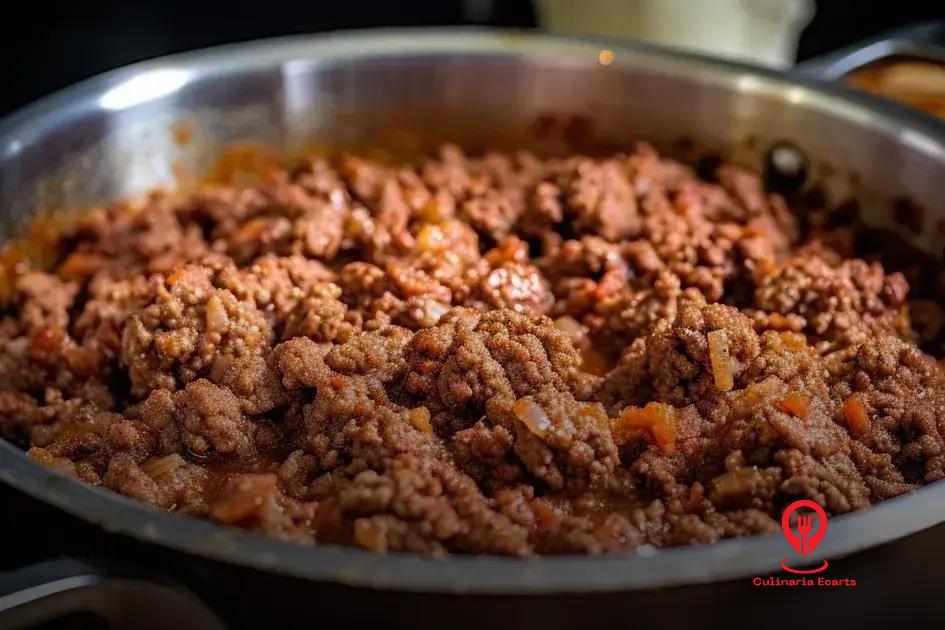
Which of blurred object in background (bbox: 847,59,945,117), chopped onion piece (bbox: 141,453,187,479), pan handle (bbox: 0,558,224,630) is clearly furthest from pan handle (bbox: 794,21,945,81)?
pan handle (bbox: 0,558,224,630)

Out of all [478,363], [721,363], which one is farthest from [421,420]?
[721,363]

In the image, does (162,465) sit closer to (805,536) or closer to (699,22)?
(805,536)

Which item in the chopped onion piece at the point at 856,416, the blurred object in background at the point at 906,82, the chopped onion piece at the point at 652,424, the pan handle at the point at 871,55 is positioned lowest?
the chopped onion piece at the point at 856,416

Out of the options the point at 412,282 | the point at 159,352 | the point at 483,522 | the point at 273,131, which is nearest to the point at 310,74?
the point at 273,131

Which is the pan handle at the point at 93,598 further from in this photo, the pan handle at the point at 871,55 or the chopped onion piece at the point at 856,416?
the pan handle at the point at 871,55

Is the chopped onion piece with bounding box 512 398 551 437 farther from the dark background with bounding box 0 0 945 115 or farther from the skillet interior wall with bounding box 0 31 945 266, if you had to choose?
the dark background with bounding box 0 0 945 115

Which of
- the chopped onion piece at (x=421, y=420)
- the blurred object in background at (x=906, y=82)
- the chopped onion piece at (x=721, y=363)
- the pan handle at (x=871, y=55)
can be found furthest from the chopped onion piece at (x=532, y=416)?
the blurred object in background at (x=906, y=82)
